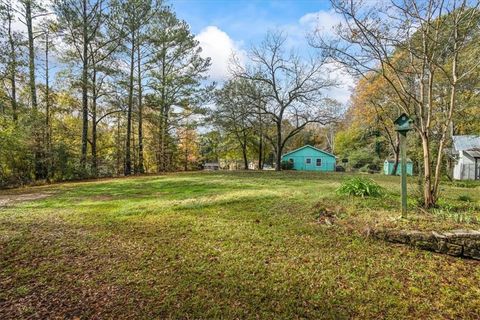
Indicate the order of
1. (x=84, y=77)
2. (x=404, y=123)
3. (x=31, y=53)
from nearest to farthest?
(x=404, y=123)
(x=31, y=53)
(x=84, y=77)

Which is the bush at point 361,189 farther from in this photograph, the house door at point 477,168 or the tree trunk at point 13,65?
the house door at point 477,168

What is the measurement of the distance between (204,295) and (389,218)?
3.26 meters

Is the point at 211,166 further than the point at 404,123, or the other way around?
the point at 211,166

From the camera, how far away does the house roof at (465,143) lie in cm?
1878

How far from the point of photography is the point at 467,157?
18.8 metres

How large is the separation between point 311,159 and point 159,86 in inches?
669

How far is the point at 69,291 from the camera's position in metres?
2.58

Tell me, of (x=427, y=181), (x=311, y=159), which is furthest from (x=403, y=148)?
(x=311, y=159)

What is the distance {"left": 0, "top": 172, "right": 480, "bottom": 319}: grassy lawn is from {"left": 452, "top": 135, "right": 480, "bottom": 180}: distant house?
1856 cm

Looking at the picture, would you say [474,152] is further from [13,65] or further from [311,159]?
[13,65]

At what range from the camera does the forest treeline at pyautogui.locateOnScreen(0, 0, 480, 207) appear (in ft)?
16.5

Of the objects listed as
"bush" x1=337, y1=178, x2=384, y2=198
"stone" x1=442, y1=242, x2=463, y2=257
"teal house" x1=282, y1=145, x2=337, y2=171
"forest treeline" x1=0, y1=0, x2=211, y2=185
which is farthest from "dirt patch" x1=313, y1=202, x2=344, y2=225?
"teal house" x1=282, y1=145, x2=337, y2=171

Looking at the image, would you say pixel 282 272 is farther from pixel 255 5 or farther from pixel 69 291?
pixel 255 5

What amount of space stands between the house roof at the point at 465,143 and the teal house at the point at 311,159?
32.8 ft
